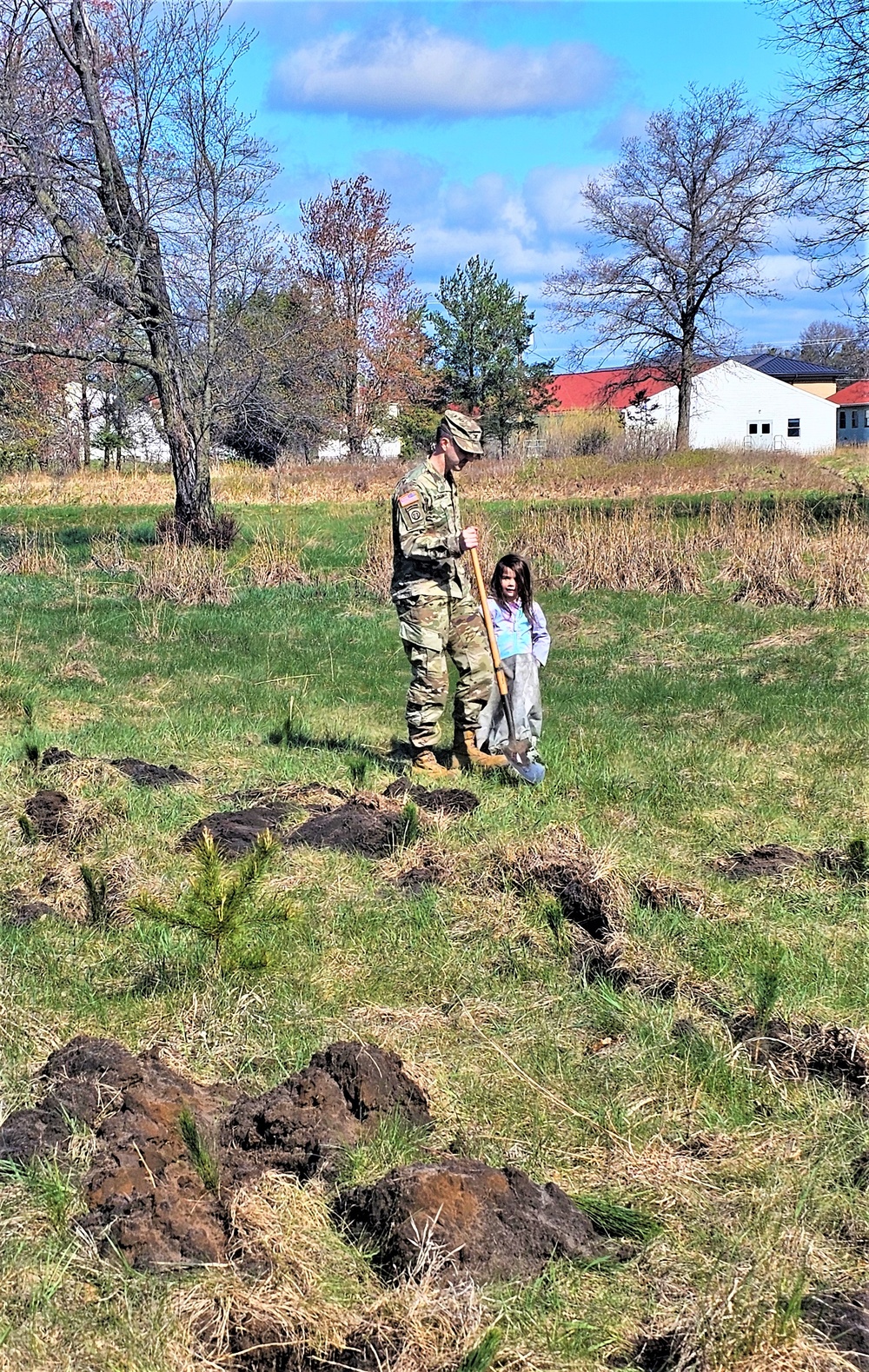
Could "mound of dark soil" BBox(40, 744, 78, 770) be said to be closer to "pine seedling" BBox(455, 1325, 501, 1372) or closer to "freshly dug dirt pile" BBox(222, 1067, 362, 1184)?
"freshly dug dirt pile" BBox(222, 1067, 362, 1184)

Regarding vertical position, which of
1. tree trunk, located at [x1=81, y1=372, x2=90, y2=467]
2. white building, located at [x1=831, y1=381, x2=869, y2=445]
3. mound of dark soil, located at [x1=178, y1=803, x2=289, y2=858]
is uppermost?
white building, located at [x1=831, y1=381, x2=869, y2=445]

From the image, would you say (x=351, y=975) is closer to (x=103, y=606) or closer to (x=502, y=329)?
(x=103, y=606)

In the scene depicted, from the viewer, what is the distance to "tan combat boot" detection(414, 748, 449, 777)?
7.45 metres

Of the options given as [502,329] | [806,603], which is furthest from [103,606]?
[502,329]

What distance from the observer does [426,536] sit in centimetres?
724

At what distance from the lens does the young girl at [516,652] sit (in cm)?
760

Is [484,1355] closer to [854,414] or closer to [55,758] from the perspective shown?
[55,758]

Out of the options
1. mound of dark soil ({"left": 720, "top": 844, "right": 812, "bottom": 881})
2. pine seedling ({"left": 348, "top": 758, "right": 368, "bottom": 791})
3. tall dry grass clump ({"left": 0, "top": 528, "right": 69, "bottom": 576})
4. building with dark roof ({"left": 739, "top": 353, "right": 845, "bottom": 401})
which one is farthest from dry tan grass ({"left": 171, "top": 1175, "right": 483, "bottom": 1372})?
building with dark roof ({"left": 739, "top": 353, "right": 845, "bottom": 401})

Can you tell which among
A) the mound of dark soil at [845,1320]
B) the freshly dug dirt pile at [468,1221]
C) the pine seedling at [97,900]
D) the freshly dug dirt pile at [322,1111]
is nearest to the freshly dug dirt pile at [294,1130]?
the freshly dug dirt pile at [322,1111]

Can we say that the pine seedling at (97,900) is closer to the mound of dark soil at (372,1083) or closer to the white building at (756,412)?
the mound of dark soil at (372,1083)

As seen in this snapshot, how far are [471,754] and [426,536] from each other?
1.33m

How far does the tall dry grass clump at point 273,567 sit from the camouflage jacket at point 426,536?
8.79 metres

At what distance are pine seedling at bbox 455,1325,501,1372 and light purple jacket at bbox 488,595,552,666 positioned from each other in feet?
17.7

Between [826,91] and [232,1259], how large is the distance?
19152 millimetres
